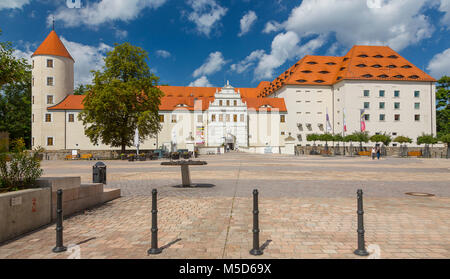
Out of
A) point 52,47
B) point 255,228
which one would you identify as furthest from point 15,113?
point 255,228

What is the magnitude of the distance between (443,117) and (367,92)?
67.4ft

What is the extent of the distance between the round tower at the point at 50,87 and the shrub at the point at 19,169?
55.9 m

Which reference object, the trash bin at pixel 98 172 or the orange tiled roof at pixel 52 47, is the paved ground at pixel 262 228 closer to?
the trash bin at pixel 98 172

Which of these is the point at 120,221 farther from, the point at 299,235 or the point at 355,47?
the point at 355,47

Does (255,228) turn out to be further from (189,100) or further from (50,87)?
(189,100)

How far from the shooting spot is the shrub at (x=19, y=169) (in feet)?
18.4

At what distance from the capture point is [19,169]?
575cm

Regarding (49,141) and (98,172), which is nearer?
(98,172)

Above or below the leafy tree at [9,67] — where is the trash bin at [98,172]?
below

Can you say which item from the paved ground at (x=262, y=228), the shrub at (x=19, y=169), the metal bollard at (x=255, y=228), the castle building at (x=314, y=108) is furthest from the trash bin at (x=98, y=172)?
the castle building at (x=314, y=108)

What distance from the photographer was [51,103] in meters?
56.5

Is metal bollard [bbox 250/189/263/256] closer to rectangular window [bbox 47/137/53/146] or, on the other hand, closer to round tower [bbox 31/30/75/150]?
round tower [bbox 31/30/75/150]

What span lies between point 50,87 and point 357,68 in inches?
2576
